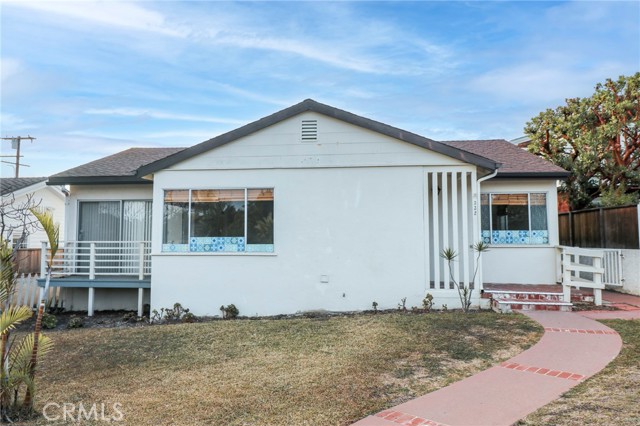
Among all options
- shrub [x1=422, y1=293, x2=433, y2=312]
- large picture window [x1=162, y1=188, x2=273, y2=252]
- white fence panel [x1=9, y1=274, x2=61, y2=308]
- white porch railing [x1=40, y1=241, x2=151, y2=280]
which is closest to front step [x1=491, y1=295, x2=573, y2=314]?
shrub [x1=422, y1=293, x2=433, y2=312]

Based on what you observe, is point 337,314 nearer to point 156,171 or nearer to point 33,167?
point 156,171

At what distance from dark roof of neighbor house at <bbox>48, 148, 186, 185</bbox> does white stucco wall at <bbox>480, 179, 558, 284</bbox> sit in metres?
9.64

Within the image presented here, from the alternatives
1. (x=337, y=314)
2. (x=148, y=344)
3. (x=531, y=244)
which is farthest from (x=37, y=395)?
(x=531, y=244)

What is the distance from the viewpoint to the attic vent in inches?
371

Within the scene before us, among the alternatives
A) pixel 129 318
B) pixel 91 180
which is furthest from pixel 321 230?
pixel 91 180

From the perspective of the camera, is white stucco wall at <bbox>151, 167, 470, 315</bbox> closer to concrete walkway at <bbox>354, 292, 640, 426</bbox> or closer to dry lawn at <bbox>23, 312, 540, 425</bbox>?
dry lawn at <bbox>23, 312, 540, 425</bbox>

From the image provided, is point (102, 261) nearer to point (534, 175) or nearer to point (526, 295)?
point (526, 295)

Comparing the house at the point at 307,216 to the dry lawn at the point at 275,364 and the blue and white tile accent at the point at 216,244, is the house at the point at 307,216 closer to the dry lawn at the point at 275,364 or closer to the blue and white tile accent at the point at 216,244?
the blue and white tile accent at the point at 216,244

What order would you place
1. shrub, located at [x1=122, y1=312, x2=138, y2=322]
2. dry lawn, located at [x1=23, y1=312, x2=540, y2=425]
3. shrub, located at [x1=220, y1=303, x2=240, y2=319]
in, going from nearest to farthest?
dry lawn, located at [x1=23, y1=312, x2=540, y2=425] → shrub, located at [x1=220, y1=303, x2=240, y2=319] → shrub, located at [x1=122, y1=312, x2=138, y2=322]

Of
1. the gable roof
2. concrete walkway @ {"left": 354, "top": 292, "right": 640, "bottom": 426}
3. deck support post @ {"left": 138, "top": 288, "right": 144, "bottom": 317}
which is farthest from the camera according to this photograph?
deck support post @ {"left": 138, "top": 288, "right": 144, "bottom": 317}

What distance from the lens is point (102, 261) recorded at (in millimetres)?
10703

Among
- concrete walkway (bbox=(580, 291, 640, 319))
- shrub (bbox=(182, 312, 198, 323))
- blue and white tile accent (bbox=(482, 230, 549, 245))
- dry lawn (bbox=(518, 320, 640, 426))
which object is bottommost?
shrub (bbox=(182, 312, 198, 323))

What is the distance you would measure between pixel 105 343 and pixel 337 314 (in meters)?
4.70

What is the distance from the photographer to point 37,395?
4.99 meters
